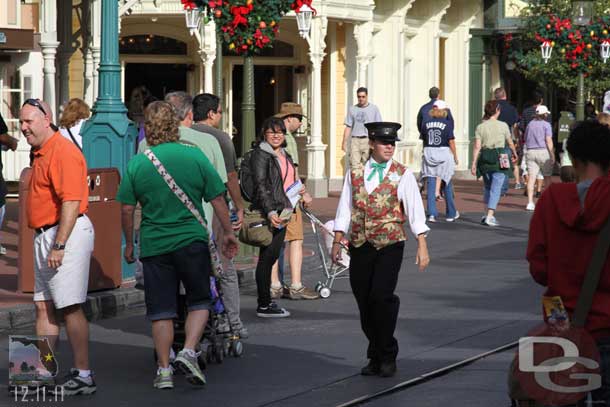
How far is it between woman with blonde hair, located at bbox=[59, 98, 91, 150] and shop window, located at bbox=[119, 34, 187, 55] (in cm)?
1394

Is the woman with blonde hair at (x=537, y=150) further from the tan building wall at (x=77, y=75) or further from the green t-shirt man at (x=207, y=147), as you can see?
the green t-shirt man at (x=207, y=147)

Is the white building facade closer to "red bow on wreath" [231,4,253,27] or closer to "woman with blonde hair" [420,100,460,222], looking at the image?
"woman with blonde hair" [420,100,460,222]

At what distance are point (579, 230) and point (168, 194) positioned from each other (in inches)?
127

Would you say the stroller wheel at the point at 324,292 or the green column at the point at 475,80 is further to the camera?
the green column at the point at 475,80

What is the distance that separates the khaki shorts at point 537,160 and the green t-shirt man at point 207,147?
554 inches

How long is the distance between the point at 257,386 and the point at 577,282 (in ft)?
10.9

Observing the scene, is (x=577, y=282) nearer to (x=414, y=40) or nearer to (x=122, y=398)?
(x=122, y=398)

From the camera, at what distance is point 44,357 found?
29.2ft

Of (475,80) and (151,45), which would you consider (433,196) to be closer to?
(151,45)

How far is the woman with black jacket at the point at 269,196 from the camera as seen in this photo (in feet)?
39.5

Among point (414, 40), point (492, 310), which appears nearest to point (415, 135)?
point (414, 40)

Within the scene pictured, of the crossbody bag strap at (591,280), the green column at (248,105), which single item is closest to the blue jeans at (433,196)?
the green column at (248,105)

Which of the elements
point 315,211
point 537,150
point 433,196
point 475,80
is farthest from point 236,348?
point 475,80

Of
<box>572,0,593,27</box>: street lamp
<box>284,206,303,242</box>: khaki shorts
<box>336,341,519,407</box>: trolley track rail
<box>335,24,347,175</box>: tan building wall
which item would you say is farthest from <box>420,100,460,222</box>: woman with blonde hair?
<box>336,341,519,407</box>: trolley track rail
